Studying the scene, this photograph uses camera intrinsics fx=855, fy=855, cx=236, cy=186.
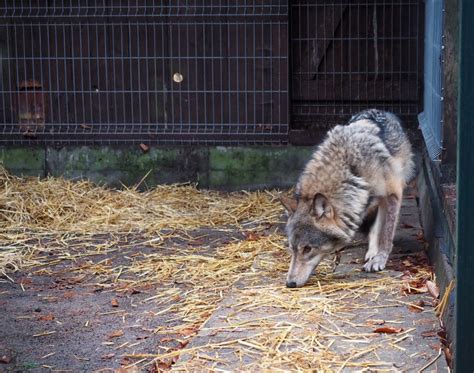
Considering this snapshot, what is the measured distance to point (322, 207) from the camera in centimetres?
608

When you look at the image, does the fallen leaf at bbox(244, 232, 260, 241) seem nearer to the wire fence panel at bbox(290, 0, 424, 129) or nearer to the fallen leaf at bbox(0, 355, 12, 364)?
the wire fence panel at bbox(290, 0, 424, 129)

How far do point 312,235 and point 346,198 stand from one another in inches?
17.3

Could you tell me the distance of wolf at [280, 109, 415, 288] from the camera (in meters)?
6.05

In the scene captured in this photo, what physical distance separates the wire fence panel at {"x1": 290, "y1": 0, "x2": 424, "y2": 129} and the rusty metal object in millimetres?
3134

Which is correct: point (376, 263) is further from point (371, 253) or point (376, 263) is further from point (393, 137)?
point (393, 137)

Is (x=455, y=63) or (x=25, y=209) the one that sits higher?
(x=455, y=63)

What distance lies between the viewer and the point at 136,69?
10.4 m

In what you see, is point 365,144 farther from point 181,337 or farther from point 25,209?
point 25,209

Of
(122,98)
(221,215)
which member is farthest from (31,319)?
(122,98)

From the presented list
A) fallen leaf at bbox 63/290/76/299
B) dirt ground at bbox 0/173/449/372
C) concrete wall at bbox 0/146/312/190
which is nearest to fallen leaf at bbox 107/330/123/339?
dirt ground at bbox 0/173/449/372

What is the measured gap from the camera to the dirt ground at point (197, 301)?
4.64 metres

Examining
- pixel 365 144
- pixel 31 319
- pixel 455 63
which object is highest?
pixel 455 63

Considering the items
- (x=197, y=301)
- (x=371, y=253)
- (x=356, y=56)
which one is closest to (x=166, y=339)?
(x=197, y=301)

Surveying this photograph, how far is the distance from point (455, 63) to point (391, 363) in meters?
2.81
